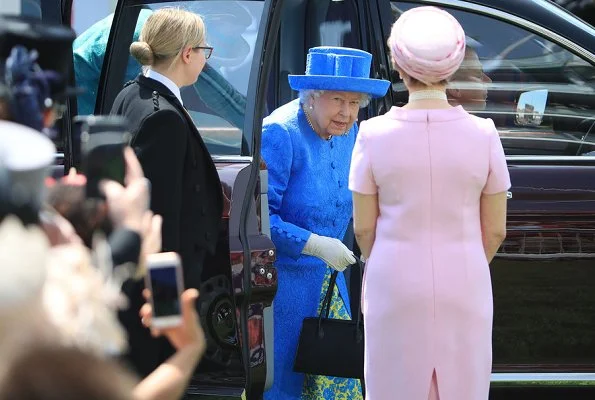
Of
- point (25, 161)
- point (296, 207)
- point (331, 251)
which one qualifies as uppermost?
point (25, 161)

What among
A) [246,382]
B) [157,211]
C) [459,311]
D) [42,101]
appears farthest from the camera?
[246,382]

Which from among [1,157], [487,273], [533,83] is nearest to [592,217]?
[533,83]

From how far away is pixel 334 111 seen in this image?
4582 mm

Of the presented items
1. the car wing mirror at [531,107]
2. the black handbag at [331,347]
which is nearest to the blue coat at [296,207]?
the black handbag at [331,347]

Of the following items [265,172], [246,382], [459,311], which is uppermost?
[265,172]

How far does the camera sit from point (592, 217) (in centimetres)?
471

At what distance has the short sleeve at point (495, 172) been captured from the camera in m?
3.50

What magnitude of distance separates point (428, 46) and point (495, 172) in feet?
1.29

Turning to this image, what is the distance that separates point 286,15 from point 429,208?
5.76 ft

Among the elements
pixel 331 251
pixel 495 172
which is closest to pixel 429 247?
pixel 495 172

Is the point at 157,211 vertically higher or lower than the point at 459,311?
higher

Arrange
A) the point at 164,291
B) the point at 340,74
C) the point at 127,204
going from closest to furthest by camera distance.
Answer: the point at 164,291 → the point at 127,204 → the point at 340,74

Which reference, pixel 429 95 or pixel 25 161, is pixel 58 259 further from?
pixel 429 95

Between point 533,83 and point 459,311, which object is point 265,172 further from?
point 533,83
